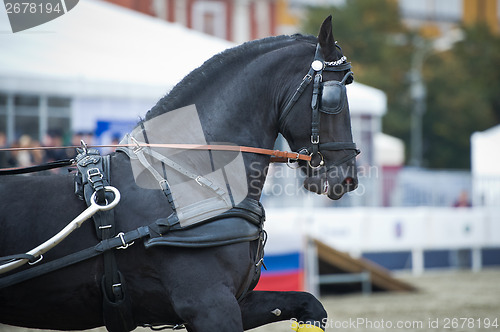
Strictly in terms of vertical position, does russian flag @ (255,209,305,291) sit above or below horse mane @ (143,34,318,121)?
below

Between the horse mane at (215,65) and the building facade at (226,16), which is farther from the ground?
the horse mane at (215,65)

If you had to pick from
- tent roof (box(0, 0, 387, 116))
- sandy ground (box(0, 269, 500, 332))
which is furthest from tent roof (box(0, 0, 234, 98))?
sandy ground (box(0, 269, 500, 332))

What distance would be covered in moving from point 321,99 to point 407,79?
30547 millimetres

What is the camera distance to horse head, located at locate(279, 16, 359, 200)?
3549mm

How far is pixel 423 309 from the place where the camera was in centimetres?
870

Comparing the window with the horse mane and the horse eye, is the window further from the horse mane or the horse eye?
the horse eye

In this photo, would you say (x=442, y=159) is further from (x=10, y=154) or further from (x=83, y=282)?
(x=83, y=282)

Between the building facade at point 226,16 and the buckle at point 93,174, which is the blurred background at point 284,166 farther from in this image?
the building facade at point 226,16

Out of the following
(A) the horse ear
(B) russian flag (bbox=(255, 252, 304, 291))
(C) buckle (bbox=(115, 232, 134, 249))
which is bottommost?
(B) russian flag (bbox=(255, 252, 304, 291))

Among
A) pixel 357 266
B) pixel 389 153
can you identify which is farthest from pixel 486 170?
pixel 357 266

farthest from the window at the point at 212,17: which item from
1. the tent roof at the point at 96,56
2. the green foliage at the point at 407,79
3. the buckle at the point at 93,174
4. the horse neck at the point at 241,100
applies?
the buckle at the point at 93,174

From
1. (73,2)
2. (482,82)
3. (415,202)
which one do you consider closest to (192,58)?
(73,2)

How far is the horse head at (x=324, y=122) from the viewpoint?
140 inches

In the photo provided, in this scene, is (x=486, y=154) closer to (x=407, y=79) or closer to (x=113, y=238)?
(x=113, y=238)
